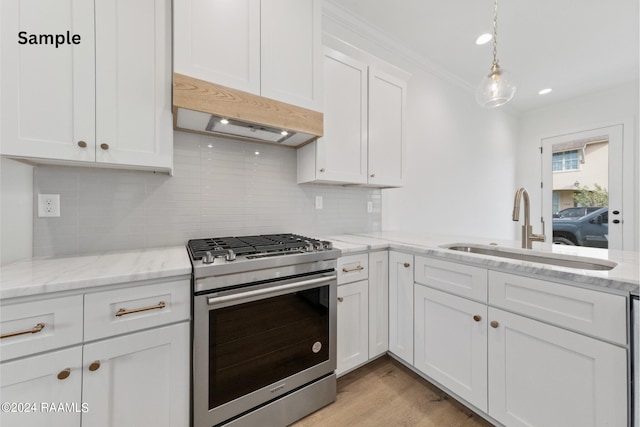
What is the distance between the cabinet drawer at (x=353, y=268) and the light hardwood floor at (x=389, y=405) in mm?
731

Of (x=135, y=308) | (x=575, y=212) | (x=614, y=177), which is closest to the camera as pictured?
(x=135, y=308)

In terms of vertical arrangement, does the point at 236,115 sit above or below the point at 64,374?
above

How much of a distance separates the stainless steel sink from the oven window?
105 centimetres

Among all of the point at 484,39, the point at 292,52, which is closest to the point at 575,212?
the point at 484,39

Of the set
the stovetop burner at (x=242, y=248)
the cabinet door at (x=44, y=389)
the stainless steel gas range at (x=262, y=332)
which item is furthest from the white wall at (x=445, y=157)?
the cabinet door at (x=44, y=389)

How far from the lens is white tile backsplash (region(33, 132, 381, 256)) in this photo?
4.48ft

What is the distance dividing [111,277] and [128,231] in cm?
66

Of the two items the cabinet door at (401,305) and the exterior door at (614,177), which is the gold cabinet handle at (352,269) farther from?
the exterior door at (614,177)

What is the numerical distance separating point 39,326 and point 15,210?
70 centimetres

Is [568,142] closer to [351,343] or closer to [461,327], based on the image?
[461,327]

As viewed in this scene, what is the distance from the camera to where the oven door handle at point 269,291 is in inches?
45.1

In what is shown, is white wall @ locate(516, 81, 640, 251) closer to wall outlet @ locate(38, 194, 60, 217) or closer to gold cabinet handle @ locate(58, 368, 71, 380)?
gold cabinet handle @ locate(58, 368, 71, 380)

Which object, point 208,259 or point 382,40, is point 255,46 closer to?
point 208,259

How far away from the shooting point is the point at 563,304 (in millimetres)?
1074
